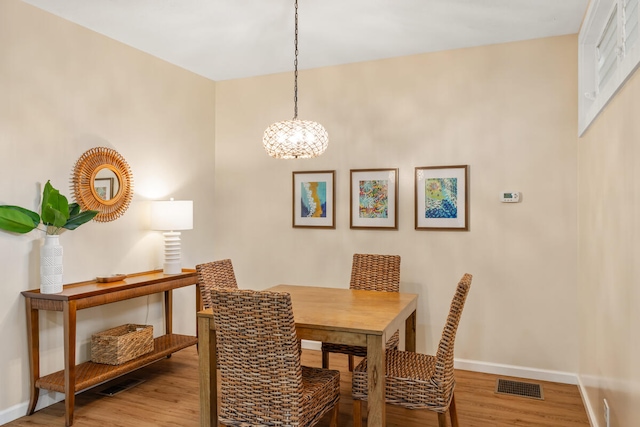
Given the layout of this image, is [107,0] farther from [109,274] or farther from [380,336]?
[380,336]

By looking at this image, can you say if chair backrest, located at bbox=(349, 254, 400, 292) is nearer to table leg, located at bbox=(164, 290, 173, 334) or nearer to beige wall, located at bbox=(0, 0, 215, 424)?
table leg, located at bbox=(164, 290, 173, 334)

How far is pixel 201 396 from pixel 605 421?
2181 millimetres

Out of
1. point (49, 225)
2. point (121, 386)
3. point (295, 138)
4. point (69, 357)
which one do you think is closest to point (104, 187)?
point (49, 225)

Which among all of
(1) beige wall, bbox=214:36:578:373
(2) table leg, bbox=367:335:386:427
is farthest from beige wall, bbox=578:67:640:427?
(2) table leg, bbox=367:335:386:427

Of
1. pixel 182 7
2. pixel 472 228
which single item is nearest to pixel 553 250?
pixel 472 228

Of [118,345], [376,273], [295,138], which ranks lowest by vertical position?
[118,345]

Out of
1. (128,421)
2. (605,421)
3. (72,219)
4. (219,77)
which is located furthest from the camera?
(219,77)

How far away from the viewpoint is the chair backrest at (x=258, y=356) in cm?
205

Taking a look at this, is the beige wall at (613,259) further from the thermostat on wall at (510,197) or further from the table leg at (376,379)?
the table leg at (376,379)

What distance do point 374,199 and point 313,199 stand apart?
2.00 feet

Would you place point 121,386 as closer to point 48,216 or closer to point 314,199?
point 48,216


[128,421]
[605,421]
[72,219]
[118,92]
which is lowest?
[128,421]

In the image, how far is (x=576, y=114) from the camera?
3.51 meters

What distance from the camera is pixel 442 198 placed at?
3896mm
